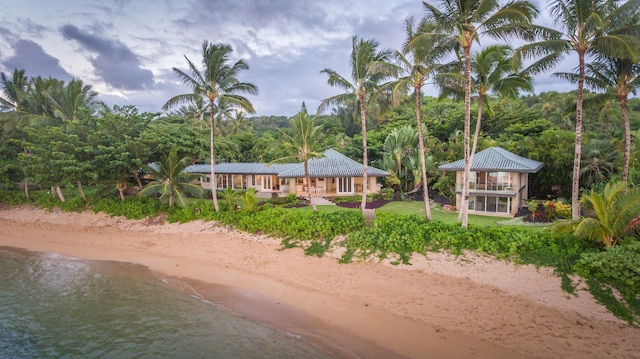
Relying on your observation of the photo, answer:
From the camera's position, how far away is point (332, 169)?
2925 centimetres

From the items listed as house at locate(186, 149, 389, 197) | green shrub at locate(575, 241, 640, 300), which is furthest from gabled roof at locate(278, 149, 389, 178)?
green shrub at locate(575, 241, 640, 300)

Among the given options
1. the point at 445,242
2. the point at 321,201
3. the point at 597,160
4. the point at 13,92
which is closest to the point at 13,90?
the point at 13,92

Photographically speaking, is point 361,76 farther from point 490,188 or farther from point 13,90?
point 13,90

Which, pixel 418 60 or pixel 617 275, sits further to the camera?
pixel 418 60

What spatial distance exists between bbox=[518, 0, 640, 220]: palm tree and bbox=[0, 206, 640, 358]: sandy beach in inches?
223

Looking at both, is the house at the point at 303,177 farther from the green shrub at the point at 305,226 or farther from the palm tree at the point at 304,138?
the green shrub at the point at 305,226

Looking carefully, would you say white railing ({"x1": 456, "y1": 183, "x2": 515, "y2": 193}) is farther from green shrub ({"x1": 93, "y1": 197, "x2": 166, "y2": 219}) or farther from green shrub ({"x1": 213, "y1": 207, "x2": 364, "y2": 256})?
green shrub ({"x1": 93, "y1": 197, "x2": 166, "y2": 219})

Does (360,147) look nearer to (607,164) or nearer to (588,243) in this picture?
(607,164)

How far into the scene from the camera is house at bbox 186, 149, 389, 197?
95.0 ft

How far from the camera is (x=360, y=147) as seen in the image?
121ft

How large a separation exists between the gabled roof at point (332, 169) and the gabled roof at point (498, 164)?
7.52 meters

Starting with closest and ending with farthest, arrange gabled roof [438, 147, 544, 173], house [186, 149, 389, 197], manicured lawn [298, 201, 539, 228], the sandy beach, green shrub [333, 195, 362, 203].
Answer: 1. the sandy beach
2. manicured lawn [298, 201, 539, 228]
3. gabled roof [438, 147, 544, 173]
4. green shrub [333, 195, 362, 203]
5. house [186, 149, 389, 197]

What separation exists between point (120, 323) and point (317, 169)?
20.7 meters

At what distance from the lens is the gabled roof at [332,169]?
2844cm
